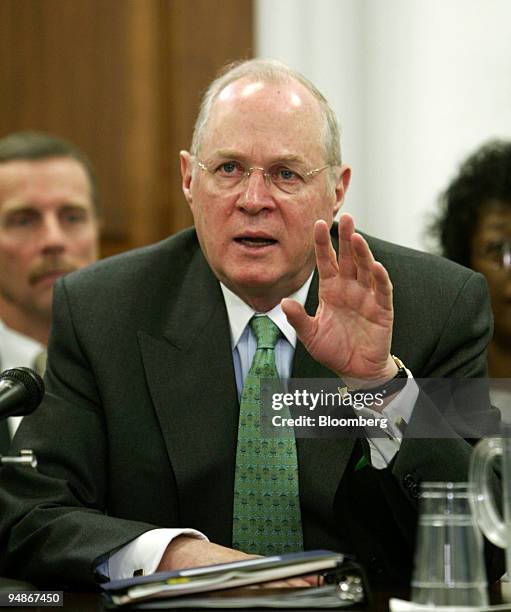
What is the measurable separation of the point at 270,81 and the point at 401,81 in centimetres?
183

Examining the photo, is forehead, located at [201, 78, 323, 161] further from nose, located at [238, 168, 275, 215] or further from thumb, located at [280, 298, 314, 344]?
thumb, located at [280, 298, 314, 344]

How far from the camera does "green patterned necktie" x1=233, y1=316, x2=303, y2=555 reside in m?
1.85

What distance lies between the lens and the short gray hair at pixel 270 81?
80.8 inches

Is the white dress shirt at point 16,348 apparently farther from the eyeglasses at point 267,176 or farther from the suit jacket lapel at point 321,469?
the suit jacket lapel at point 321,469

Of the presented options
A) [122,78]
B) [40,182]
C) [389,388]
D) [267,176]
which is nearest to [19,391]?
[389,388]

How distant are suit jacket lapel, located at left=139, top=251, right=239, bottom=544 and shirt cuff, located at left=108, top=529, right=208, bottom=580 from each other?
0.26 metres

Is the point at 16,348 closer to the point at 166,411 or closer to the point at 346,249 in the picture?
the point at 166,411

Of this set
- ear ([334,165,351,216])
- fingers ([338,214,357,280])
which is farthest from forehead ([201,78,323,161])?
fingers ([338,214,357,280])

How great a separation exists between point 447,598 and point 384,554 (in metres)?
0.51

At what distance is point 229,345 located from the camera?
6.62 feet

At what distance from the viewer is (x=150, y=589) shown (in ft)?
4.28

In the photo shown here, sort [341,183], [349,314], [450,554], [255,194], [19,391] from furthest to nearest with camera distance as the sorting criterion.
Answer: [341,183] < [255,194] < [349,314] < [19,391] < [450,554]

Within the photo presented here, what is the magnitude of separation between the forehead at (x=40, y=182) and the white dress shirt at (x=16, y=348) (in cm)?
37

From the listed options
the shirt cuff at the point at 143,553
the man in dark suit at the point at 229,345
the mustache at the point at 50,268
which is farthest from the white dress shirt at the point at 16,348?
the shirt cuff at the point at 143,553
